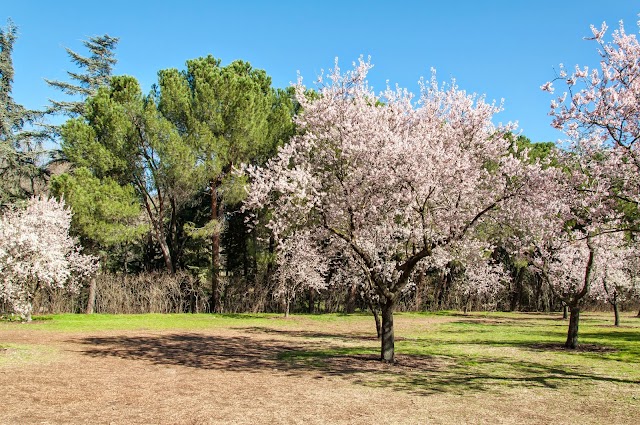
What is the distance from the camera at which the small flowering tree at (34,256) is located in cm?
1339

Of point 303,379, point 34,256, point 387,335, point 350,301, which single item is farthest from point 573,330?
point 350,301

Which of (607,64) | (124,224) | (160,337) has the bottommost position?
(160,337)

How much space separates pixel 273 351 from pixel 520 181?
9089 millimetres

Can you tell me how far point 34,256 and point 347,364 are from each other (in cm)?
1137

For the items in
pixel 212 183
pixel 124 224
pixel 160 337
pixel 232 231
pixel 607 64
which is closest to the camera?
pixel 607 64

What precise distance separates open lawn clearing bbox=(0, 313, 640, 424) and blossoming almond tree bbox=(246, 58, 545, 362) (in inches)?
109

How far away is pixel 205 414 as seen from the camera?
789cm

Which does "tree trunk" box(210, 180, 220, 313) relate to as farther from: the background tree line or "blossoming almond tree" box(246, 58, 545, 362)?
"blossoming almond tree" box(246, 58, 545, 362)

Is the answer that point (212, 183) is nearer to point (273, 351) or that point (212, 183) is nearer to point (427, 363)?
point (273, 351)

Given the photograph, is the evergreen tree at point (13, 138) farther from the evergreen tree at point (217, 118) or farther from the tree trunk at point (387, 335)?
the tree trunk at point (387, 335)

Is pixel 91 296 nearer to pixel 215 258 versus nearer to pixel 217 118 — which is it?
pixel 215 258

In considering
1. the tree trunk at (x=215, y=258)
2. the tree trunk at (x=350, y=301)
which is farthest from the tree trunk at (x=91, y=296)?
the tree trunk at (x=350, y=301)

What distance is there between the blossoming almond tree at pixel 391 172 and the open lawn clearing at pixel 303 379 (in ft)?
9.08

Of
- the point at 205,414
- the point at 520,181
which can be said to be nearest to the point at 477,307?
the point at 520,181
